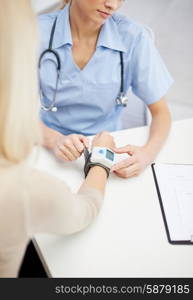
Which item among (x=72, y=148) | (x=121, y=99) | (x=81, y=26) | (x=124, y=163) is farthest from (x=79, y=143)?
(x=81, y=26)

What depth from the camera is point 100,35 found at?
1.09 metres

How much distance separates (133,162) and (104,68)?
316 millimetres

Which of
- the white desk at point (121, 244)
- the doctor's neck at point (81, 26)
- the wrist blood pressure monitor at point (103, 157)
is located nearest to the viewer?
the white desk at point (121, 244)

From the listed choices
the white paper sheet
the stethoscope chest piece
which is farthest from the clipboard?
the stethoscope chest piece

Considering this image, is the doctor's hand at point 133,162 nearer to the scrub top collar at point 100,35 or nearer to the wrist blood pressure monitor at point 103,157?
the wrist blood pressure monitor at point 103,157

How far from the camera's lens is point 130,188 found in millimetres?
922

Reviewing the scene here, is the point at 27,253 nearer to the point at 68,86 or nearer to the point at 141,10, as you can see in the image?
the point at 68,86

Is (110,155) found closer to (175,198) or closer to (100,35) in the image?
(175,198)

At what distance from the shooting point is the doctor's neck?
1.08 m

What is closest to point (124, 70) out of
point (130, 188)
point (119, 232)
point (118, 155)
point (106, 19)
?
point (106, 19)

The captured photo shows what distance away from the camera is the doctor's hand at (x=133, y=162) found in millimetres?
941

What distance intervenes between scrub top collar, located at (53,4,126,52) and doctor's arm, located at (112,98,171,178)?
0.22 metres

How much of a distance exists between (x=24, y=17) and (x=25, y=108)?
0.13 meters

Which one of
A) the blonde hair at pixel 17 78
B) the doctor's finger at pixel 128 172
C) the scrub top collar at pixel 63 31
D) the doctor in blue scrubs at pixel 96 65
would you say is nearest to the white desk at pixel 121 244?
the doctor's finger at pixel 128 172
